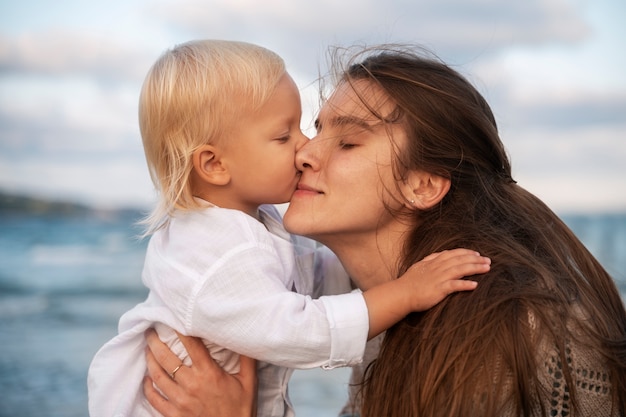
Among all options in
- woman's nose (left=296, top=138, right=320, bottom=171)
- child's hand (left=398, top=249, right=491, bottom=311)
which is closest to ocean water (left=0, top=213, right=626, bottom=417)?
woman's nose (left=296, top=138, right=320, bottom=171)

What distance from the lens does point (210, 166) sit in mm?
2646

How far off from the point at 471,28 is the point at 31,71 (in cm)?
986

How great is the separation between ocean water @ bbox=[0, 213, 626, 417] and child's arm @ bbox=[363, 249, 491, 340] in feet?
11.3

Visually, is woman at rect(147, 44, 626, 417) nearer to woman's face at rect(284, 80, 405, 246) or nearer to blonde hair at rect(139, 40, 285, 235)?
woman's face at rect(284, 80, 405, 246)

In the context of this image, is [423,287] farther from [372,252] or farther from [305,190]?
[305,190]

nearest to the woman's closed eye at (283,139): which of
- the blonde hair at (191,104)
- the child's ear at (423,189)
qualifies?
the blonde hair at (191,104)

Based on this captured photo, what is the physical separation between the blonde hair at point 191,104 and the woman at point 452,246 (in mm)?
279

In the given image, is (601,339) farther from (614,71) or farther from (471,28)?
(614,71)

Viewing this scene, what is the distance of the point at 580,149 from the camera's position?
13.8 metres

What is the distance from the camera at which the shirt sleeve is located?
2242 mm

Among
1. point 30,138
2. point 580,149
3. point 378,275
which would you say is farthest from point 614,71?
point 378,275

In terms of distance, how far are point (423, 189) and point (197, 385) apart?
102 centimetres

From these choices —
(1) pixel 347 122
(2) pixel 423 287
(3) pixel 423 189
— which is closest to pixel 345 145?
(1) pixel 347 122

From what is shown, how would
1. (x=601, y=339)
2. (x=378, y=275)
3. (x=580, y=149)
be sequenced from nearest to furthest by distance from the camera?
1. (x=601, y=339)
2. (x=378, y=275)
3. (x=580, y=149)
